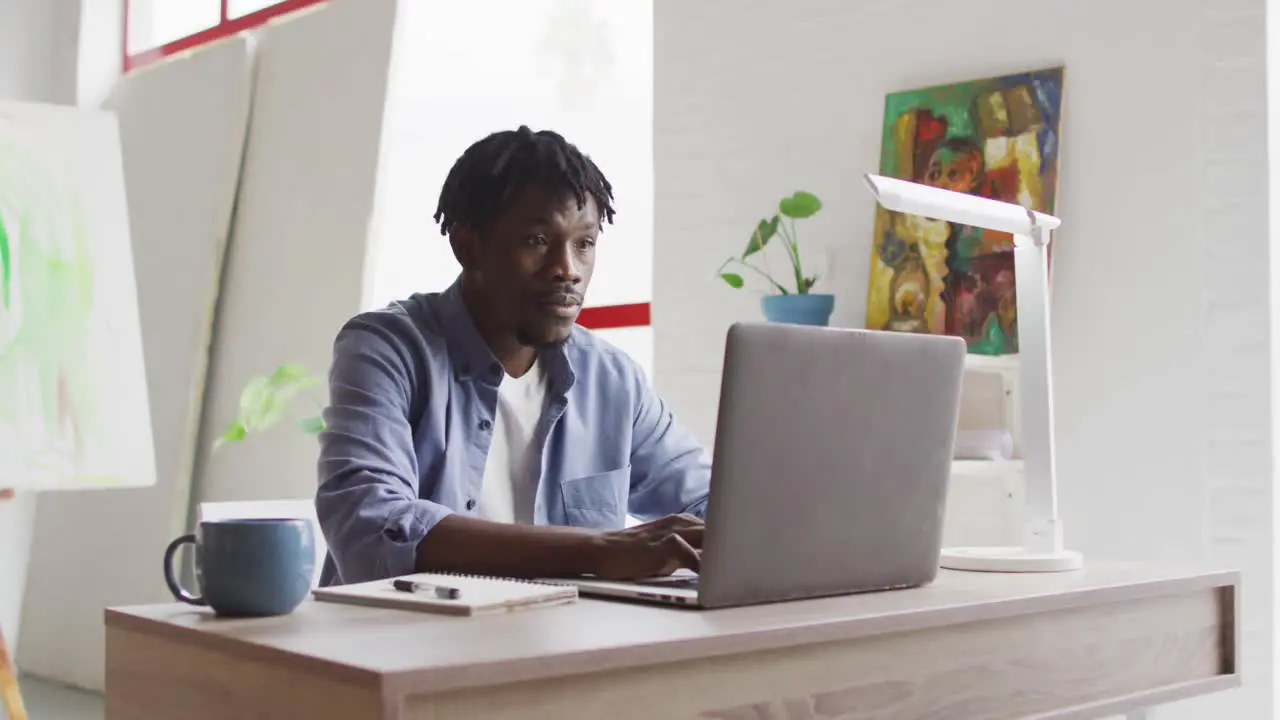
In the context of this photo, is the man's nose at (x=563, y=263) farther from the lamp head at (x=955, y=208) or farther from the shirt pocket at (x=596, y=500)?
the lamp head at (x=955, y=208)

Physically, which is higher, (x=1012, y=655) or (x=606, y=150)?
(x=606, y=150)

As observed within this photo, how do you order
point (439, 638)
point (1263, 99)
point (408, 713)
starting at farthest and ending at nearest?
point (1263, 99), point (439, 638), point (408, 713)

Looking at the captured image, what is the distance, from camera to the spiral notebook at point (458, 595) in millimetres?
1181

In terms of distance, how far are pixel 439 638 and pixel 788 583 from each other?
14.3 inches

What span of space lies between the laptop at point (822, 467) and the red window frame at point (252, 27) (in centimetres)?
223

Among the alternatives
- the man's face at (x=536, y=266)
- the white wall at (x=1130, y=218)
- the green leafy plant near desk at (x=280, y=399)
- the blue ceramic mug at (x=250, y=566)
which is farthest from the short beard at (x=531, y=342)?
the green leafy plant near desk at (x=280, y=399)

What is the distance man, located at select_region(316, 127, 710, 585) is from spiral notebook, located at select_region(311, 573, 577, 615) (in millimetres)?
250

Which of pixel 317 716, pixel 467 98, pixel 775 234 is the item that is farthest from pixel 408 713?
pixel 467 98

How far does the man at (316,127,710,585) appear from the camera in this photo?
1.67 metres

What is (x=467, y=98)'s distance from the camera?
165 inches

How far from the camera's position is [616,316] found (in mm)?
3746

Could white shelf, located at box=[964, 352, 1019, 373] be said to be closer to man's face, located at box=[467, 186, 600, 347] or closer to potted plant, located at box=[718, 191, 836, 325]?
potted plant, located at box=[718, 191, 836, 325]

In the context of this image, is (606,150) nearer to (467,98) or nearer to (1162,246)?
(467,98)

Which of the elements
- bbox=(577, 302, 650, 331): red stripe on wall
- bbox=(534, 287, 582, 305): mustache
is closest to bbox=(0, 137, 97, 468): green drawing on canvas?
bbox=(577, 302, 650, 331): red stripe on wall
